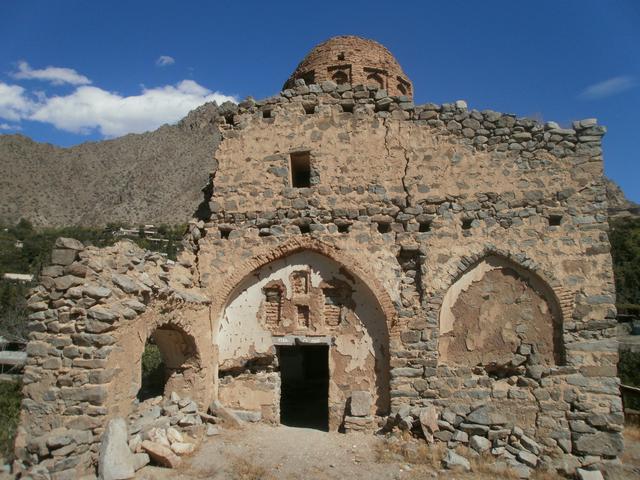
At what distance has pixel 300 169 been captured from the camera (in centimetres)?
1011

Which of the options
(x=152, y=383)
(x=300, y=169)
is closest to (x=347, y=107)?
(x=300, y=169)

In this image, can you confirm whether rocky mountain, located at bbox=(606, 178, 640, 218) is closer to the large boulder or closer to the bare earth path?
the bare earth path

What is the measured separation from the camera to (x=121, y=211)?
48.0 meters

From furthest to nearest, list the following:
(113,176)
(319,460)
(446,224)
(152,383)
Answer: (113,176), (152,383), (446,224), (319,460)

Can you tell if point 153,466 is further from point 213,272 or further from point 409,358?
point 409,358

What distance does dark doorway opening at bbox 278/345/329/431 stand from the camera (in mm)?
10464

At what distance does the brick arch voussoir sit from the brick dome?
618 cm

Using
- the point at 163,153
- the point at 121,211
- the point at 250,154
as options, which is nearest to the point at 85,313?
the point at 250,154

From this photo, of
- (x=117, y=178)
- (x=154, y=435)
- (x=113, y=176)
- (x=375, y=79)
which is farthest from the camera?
(x=113, y=176)

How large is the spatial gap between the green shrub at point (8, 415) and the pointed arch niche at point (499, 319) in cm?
678

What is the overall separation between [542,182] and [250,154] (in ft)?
18.3

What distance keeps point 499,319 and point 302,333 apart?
3.55m

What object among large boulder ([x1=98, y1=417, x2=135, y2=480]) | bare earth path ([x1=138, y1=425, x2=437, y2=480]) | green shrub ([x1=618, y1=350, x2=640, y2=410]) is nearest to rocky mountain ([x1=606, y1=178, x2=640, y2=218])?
green shrub ([x1=618, y1=350, x2=640, y2=410])

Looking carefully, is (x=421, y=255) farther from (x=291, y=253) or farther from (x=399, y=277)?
(x=291, y=253)
